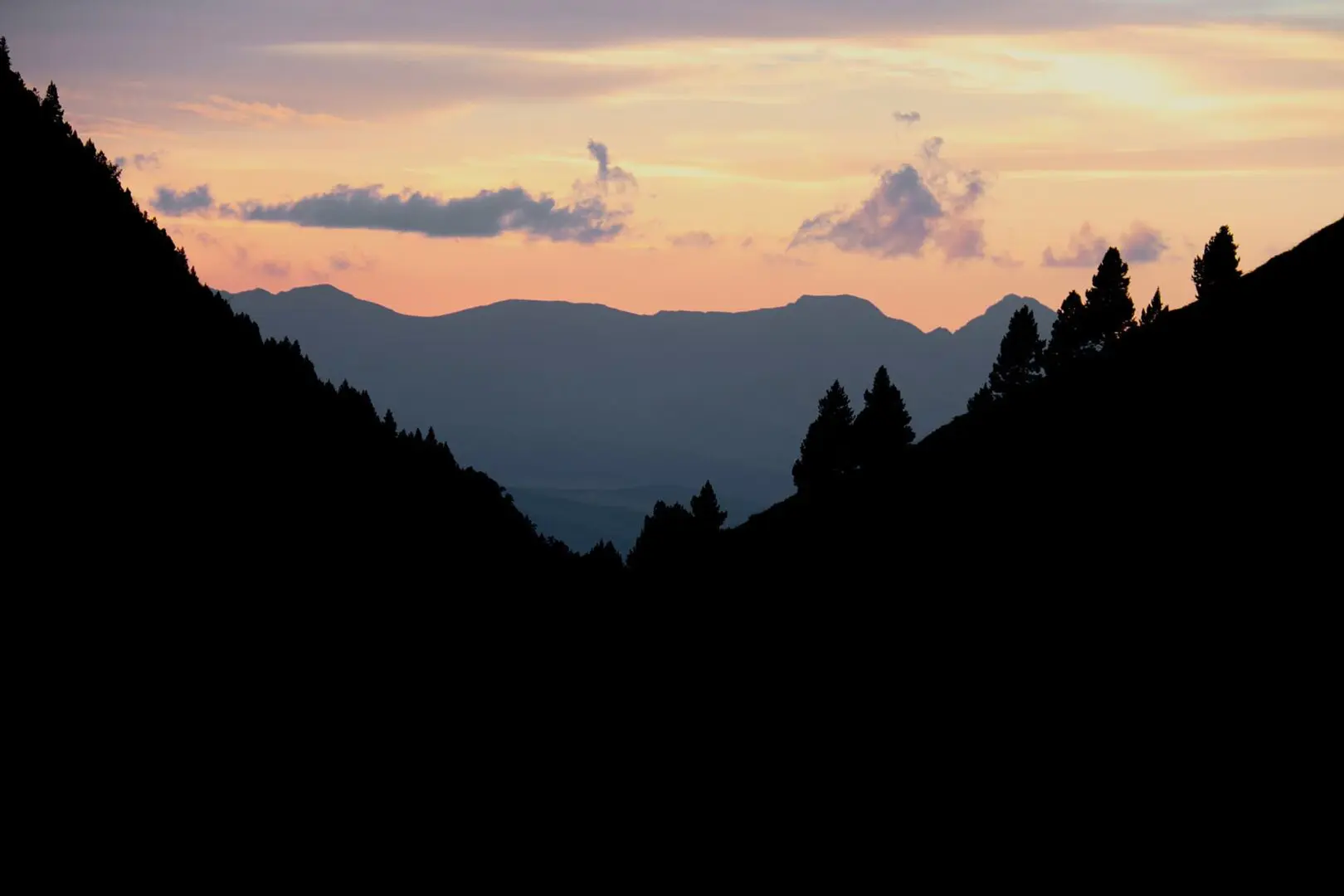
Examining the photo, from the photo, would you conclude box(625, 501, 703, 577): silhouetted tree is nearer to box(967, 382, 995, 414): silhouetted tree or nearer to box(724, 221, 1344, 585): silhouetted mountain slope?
box(724, 221, 1344, 585): silhouetted mountain slope

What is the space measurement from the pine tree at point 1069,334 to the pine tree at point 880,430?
1311 cm

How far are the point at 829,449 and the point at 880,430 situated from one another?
440 centimetres

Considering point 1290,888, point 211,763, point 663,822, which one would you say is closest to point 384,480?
point 211,763

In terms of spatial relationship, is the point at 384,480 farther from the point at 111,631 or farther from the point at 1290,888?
the point at 1290,888

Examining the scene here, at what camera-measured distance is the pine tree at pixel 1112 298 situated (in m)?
81.6

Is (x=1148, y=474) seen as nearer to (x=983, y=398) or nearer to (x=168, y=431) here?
(x=983, y=398)

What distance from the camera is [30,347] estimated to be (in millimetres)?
52000

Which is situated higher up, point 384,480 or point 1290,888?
point 384,480

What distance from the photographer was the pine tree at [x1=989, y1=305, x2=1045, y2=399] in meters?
85.6

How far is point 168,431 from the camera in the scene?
55719 millimetres

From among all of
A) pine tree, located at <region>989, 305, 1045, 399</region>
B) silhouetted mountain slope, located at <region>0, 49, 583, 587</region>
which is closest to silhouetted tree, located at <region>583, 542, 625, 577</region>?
silhouetted mountain slope, located at <region>0, 49, 583, 587</region>

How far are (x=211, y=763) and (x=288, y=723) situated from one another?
521 cm

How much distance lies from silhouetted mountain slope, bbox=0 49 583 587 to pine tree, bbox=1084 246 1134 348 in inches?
1704

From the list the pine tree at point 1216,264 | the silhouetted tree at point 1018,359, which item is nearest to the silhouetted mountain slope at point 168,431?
the silhouetted tree at point 1018,359
